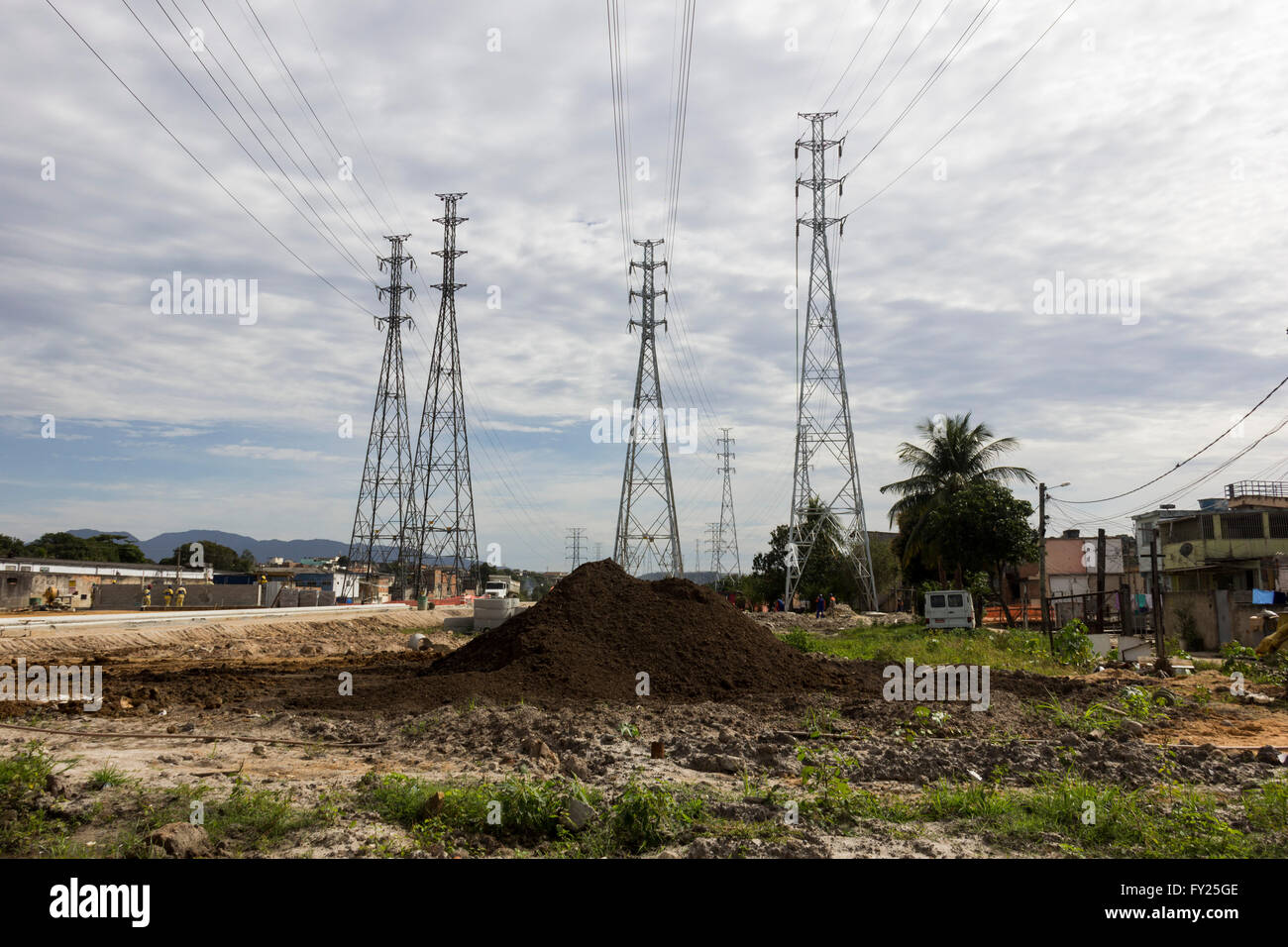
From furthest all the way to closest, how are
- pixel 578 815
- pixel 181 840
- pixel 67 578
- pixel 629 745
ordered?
pixel 67 578, pixel 629 745, pixel 578 815, pixel 181 840

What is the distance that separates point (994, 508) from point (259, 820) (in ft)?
115

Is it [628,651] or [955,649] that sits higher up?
[628,651]

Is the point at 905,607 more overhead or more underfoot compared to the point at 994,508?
more underfoot

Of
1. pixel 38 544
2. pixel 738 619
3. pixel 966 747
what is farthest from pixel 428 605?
pixel 38 544

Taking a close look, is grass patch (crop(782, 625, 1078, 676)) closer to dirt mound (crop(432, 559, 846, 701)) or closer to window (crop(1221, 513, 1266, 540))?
dirt mound (crop(432, 559, 846, 701))

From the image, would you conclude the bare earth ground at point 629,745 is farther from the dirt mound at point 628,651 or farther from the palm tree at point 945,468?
the palm tree at point 945,468

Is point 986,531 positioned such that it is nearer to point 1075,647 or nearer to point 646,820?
point 1075,647

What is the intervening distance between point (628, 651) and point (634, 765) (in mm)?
6867

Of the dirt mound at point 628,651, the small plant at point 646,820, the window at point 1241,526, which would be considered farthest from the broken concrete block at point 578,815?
the window at point 1241,526

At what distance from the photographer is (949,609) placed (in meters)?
30.8

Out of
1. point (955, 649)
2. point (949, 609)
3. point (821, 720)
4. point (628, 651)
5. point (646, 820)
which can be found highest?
point (646, 820)

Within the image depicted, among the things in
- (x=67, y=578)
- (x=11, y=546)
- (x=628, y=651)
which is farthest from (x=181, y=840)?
(x=11, y=546)
